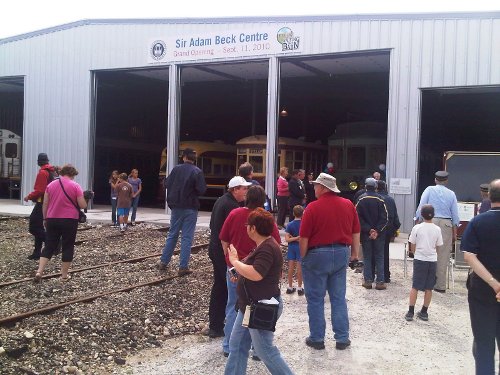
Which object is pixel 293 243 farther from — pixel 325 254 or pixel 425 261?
pixel 325 254

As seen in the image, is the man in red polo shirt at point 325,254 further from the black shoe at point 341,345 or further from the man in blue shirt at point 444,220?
the man in blue shirt at point 444,220

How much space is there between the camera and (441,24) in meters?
14.1

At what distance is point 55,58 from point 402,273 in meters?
16.5

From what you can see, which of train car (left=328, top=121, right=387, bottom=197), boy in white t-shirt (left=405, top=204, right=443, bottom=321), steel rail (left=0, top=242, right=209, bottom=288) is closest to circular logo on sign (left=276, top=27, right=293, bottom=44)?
train car (left=328, top=121, right=387, bottom=197)

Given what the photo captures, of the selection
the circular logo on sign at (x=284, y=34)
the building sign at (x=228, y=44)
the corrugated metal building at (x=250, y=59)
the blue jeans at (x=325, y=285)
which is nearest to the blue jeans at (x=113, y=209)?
the corrugated metal building at (x=250, y=59)

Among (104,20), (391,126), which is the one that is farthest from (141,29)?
(391,126)

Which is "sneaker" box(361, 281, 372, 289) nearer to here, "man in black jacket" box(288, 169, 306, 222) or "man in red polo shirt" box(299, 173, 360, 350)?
"man in red polo shirt" box(299, 173, 360, 350)

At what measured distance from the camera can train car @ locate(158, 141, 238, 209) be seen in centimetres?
2150

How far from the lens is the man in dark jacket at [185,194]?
7.94 meters

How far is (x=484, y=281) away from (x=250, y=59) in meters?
14.2

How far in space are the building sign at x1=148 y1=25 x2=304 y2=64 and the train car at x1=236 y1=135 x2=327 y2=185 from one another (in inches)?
149

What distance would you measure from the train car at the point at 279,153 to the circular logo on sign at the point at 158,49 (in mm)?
4358

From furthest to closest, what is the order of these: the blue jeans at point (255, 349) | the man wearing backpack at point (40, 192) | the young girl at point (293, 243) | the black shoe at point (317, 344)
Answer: the man wearing backpack at point (40, 192) < the young girl at point (293, 243) < the black shoe at point (317, 344) < the blue jeans at point (255, 349)

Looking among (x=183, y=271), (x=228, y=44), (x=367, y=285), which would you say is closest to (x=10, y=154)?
(x=228, y=44)
